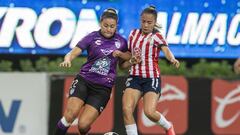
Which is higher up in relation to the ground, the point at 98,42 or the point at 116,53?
the point at 98,42

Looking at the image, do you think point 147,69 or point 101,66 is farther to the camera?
point 147,69

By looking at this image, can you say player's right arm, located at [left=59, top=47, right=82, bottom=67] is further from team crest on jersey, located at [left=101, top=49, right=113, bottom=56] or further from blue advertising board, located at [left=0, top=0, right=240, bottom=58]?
blue advertising board, located at [left=0, top=0, right=240, bottom=58]

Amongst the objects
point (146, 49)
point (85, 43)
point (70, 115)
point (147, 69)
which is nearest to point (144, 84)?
point (147, 69)

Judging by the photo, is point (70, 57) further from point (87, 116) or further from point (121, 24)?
point (121, 24)

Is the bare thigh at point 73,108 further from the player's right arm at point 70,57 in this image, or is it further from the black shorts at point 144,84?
the black shorts at point 144,84

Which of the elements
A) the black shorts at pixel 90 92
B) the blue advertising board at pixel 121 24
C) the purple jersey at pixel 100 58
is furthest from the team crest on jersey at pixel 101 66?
the blue advertising board at pixel 121 24

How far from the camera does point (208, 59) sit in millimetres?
17938

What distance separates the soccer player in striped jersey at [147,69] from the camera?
9.72 meters

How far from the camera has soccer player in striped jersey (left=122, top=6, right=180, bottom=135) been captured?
9.72 metres

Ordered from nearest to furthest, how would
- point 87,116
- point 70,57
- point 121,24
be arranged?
point 70,57
point 87,116
point 121,24

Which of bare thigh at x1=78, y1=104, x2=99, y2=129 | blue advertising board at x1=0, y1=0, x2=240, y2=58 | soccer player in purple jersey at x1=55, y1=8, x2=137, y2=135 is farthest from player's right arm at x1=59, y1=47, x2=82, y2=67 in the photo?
blue advertising board at x1=0, y1=0, x2=240, y2=58

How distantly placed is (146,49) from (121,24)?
7756mm

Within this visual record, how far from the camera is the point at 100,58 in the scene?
9719mm

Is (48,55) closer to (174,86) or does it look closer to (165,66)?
(165,66)
